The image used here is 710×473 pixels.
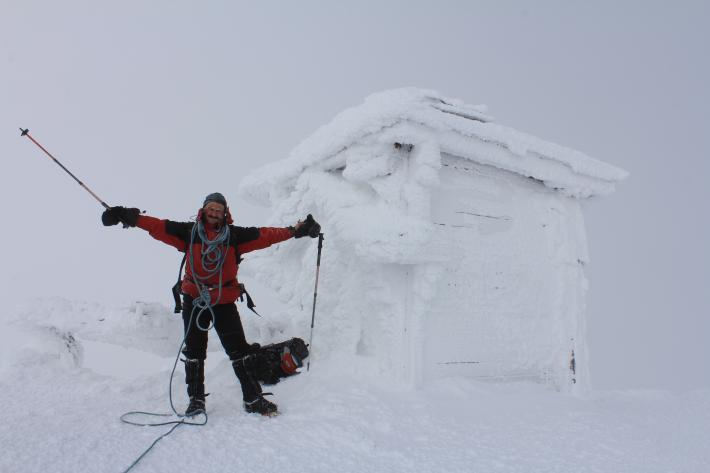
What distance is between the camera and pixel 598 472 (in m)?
2.88

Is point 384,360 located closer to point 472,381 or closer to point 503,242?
point 472,381

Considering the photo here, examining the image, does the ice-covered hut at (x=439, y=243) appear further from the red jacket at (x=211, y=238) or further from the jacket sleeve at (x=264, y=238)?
the red jacket at (x=211, y=238)

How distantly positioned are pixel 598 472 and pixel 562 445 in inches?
17.8

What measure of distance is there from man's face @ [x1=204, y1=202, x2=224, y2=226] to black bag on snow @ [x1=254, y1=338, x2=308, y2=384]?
5.03ft

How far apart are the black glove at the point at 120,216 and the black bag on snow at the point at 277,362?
1803 mm

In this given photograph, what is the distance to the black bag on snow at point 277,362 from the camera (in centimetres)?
439

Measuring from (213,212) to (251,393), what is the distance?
4.83 ft

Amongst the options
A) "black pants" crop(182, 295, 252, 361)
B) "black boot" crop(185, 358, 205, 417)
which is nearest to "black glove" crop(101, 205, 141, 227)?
"black pants" crop(182, 295, 252, 361)

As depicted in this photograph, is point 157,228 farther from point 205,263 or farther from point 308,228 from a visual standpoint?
point 308,228

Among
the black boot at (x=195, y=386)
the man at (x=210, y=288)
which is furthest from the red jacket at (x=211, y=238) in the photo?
the black boot at (x=195, y=386)

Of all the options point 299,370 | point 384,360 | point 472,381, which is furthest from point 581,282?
point 299,370

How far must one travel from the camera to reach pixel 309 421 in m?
3.40

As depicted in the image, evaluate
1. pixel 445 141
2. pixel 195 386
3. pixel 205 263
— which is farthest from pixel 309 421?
pixel 445 141

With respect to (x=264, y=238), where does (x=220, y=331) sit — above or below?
below
